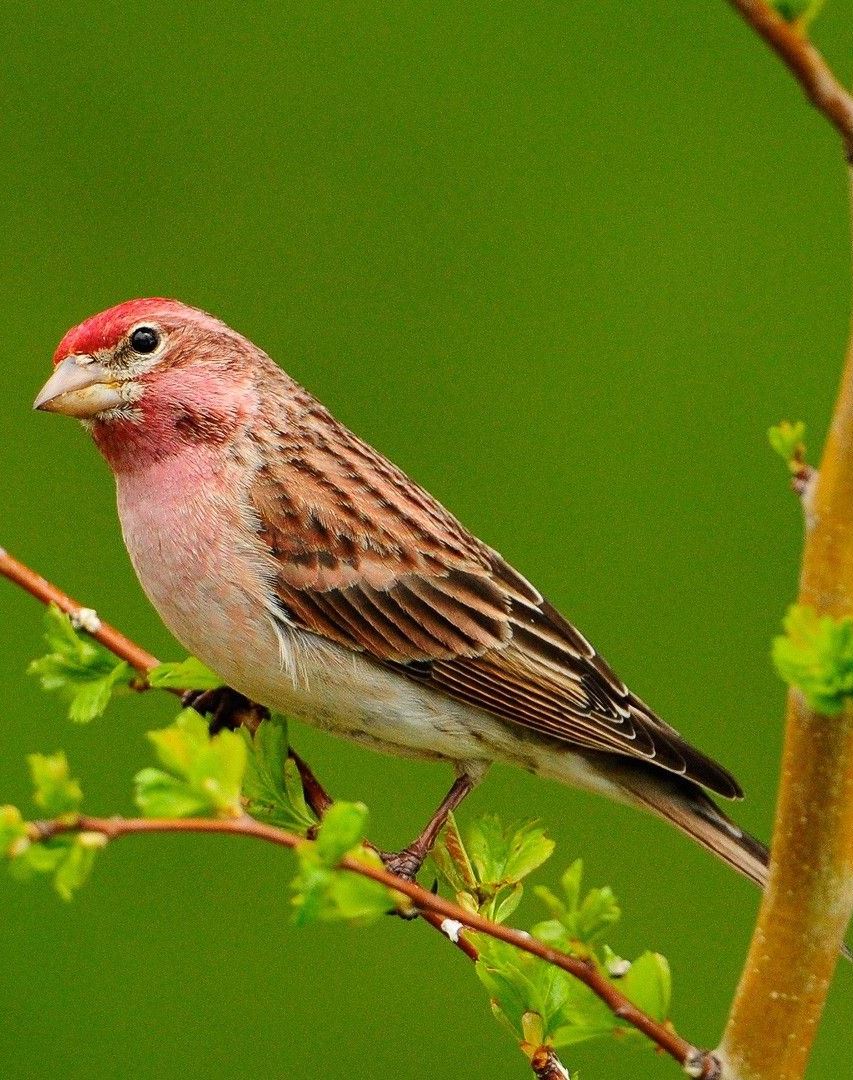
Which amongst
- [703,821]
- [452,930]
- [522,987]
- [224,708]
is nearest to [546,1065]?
[522,987]

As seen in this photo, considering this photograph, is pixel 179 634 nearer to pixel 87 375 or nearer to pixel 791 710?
pixel 87 375

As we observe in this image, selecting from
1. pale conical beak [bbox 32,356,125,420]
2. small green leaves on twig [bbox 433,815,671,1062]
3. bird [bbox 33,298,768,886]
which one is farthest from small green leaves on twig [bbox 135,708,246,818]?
pale conical beak [bbox 32,356,125,420]

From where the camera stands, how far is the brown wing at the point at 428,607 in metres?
3.55

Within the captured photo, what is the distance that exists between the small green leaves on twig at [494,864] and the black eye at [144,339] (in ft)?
4.80

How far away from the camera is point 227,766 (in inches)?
70.2

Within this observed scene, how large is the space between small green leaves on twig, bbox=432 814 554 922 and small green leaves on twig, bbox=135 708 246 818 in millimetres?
950

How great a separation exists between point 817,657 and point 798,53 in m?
0.57

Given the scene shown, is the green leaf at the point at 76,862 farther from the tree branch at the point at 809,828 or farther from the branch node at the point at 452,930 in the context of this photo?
the branch node at the point at 452,930

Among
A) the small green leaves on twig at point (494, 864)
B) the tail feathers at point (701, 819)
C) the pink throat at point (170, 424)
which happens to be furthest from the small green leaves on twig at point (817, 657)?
the pink throat at point (170, 424)

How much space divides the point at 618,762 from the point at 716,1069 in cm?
174

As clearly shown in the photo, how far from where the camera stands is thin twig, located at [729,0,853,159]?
1364 millimetres

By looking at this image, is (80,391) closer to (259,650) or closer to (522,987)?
(259,650)

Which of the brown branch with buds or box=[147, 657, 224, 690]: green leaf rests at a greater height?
the brown branch with buds

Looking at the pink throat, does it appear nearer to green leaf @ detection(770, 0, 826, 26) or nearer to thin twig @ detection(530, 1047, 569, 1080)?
thin twig @ detection(530, 1047, 569, 1080)
